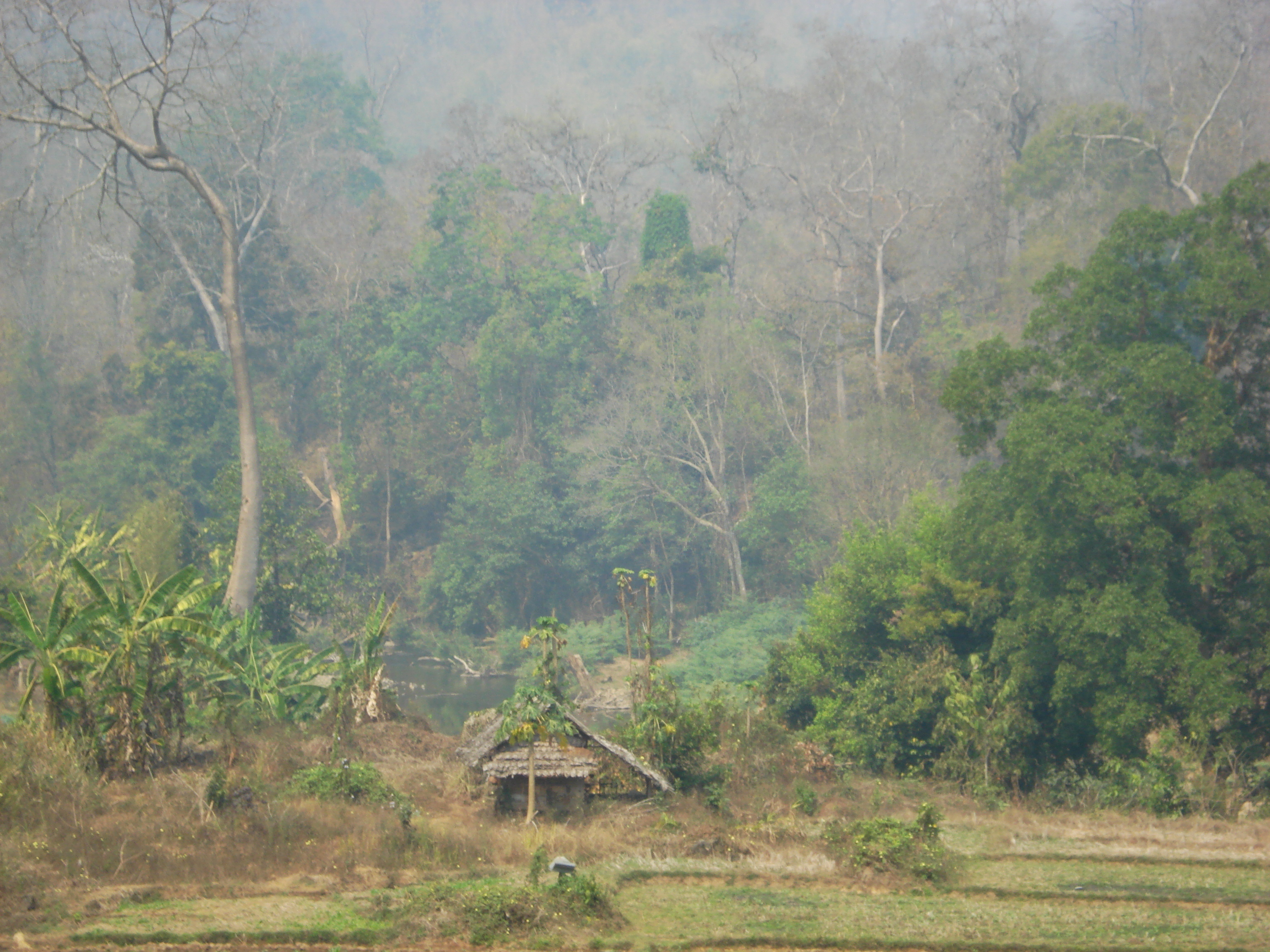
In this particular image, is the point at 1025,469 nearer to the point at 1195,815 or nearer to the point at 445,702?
the point at 1195,815

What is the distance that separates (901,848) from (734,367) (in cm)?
2703

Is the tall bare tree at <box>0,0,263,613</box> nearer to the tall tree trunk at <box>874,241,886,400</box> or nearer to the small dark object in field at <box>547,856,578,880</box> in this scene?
the small dark object in field at <box>547,856,578,880</box>

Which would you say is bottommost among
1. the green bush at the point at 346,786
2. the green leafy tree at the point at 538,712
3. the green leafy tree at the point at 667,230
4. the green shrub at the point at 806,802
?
the green shrub at the point at 806,802

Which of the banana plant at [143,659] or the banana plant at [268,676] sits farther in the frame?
the banana plant at [268,676]

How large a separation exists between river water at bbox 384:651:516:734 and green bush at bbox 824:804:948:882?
1693 centimetres

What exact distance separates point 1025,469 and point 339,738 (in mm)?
12083

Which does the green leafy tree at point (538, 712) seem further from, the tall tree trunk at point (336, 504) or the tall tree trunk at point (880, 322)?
the tall tree trunk at point (336, 504)

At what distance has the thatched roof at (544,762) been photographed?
15594 millimetres

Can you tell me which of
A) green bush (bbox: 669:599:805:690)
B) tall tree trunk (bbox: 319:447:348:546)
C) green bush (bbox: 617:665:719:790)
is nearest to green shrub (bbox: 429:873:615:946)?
green bush (bbox: 617:665:719:790)

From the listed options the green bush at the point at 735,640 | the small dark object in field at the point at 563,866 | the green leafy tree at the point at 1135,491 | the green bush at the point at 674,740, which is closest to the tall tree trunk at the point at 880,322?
the green bush at the point at 735,640

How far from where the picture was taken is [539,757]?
52.1ft

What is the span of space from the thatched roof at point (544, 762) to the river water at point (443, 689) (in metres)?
13.1

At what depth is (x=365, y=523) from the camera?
45.9 m

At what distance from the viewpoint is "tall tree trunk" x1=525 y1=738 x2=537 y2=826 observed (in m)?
15.0
